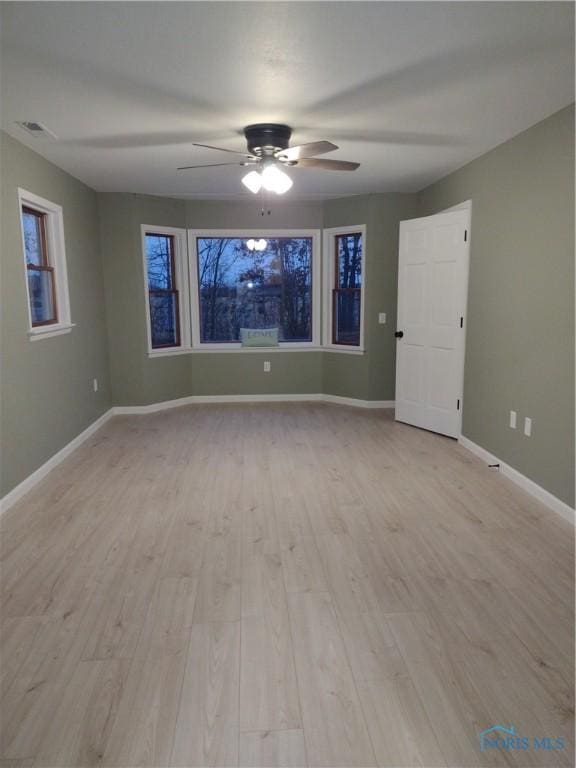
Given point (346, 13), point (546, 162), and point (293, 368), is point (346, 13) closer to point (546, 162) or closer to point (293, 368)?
point (546, 162)

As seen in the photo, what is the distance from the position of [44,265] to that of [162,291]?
1958 millimetres

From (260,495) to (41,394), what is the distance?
1954 mm

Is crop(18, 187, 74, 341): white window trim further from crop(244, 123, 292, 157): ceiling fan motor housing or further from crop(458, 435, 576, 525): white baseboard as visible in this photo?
crop(458, 435, 576, 525): white baseboard

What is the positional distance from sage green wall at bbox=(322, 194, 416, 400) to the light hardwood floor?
2.23 meters

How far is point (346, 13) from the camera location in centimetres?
210

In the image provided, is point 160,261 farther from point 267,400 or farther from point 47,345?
point 47,345

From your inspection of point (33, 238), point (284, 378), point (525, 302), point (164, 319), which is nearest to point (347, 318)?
point (284, 378)

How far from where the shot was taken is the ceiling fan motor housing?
3529mm

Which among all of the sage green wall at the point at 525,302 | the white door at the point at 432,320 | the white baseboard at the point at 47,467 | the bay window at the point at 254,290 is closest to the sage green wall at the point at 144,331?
the bay window at the point at 254,290

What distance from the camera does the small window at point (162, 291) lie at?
6242 millimetres

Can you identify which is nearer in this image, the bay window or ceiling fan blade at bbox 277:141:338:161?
ceiling fan blade at bbox 277:141:338:161

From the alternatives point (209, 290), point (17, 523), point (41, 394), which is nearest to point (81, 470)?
point (41, 394)

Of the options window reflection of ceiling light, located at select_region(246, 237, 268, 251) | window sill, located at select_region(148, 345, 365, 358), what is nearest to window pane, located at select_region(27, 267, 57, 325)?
window sill, located at select_region(148, 345, 365, 358)

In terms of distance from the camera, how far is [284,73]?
266 centimetres
